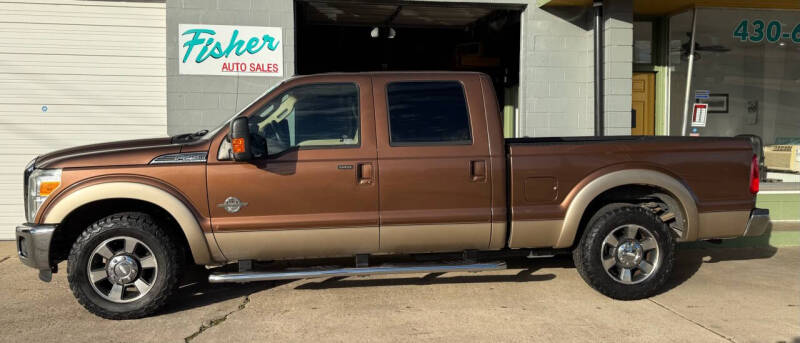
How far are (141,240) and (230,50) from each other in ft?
Answer: 14.4

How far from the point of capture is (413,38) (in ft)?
41.2

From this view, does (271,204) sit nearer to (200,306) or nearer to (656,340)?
(200,306)

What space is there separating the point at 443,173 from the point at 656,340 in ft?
6.58

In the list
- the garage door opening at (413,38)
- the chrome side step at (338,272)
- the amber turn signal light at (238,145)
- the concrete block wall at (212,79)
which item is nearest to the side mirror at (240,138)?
the amber turn signal light at (238,145)

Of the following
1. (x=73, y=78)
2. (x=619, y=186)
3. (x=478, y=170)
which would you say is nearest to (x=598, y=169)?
(x=619, y=186)

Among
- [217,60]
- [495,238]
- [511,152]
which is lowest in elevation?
[495,238]

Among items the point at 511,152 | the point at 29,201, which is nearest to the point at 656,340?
the point at 511,152

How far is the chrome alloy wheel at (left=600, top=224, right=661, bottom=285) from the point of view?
205 inches

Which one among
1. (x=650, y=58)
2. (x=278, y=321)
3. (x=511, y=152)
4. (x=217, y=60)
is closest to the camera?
(x=278, y=321)

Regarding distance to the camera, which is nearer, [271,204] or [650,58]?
[271,204]

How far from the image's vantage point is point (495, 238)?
512 cm

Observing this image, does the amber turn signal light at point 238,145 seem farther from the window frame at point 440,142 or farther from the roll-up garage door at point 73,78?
the roll-up garage door at point 73,78

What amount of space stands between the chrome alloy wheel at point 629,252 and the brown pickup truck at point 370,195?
0.04 ft

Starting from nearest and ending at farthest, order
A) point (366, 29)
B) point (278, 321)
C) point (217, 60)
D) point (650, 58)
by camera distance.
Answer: point (278, 321) → point (217, 60) → point (650, 58) → point (366, 29)
